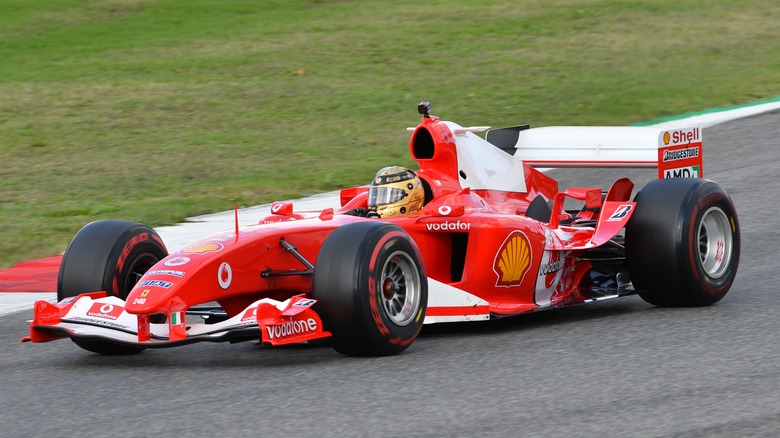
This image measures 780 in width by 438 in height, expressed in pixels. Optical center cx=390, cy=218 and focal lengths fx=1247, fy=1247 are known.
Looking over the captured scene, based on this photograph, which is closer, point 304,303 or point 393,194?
point 304,303

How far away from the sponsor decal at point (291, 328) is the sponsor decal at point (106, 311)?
922 mm

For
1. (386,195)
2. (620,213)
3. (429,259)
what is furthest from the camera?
(620,213)

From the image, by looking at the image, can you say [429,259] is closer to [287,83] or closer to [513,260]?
[513,260]

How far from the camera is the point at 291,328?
6180 millimetres

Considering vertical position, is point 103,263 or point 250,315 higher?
point 103,263

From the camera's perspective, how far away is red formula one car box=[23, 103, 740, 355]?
20.7ft

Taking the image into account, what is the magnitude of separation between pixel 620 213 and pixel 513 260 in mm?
877

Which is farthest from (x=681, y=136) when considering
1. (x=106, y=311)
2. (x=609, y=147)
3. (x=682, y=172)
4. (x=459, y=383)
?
(x=106, y=311)

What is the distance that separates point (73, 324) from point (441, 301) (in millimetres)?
2009

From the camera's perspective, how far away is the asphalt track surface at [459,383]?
204 inches

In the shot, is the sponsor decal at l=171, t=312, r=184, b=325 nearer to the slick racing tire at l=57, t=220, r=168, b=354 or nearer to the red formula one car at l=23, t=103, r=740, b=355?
the red formula one car at l=23, t=103, r=740, b=355

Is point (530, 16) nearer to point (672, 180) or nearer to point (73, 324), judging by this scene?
point (672, 180)

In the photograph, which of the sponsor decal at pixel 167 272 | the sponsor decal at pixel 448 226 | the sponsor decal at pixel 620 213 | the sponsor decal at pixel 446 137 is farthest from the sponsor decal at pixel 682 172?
the sponsor decal at pixel 167 272

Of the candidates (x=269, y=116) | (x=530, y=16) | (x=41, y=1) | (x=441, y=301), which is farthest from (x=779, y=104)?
(x=41, y=1)
